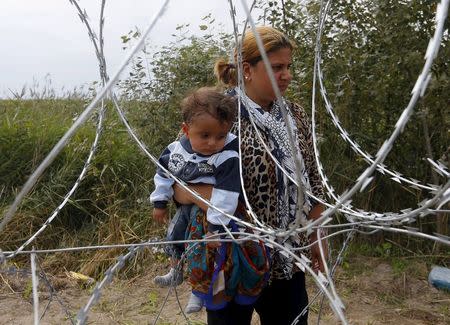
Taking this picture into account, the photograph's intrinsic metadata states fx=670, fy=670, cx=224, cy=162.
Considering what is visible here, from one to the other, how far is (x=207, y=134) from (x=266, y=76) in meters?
0.26

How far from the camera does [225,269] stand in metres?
1.93

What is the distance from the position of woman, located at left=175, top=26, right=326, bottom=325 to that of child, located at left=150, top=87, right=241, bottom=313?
0.17 feet

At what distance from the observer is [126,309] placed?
12.4 ft

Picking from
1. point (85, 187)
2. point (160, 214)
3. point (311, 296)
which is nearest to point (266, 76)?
point (160, 214)

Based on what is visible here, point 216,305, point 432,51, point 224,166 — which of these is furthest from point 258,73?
point 432,51

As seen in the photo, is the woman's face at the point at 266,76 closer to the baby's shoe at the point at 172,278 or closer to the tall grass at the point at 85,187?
the baby's shoe at the point at 172,278

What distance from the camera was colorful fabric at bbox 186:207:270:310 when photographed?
1.93 meters

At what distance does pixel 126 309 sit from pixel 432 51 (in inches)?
124

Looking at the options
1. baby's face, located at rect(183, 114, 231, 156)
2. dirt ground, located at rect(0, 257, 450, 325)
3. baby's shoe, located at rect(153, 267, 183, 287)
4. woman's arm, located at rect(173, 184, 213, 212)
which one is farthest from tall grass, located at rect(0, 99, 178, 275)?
baby's face, located at rect(183, 114, 231, 156)

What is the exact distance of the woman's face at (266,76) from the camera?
79.5 inches

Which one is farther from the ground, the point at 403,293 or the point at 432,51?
the point at 432,51

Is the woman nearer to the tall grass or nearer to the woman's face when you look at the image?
the woman's face

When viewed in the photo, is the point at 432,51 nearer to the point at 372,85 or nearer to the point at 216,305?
the point at 216,305

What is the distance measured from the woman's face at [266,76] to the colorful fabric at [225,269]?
1.33 ft
